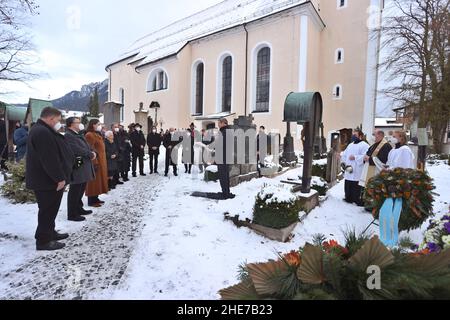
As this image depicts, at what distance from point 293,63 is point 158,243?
19317 mm

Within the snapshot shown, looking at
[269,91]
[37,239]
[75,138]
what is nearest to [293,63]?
[269,91]

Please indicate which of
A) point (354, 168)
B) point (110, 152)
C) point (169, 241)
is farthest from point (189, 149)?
point (169, 241)

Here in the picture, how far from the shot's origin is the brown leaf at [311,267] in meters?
1.66

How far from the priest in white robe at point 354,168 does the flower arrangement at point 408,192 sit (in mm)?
2218

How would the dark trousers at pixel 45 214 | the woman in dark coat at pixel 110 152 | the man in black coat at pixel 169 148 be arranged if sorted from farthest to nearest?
1. the man in black coat at pixel 169 148
2. the woman in dark coat at pixel 110 152
3. the dark trousers at pixel 45 214

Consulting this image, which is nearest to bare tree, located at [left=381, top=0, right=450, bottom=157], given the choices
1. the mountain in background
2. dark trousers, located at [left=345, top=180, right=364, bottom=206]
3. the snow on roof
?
the snow on roof

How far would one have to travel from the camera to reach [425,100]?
60.6ft

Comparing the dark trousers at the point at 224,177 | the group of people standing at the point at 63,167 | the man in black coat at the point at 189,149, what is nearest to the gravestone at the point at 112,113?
the man in black coat at the point at 189,149

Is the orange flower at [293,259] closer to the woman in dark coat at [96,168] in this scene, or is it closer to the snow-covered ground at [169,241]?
the snow-covered ground at [169,241]

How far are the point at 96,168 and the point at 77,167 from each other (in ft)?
3.43

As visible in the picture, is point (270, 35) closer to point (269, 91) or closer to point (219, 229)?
point (269, 91)

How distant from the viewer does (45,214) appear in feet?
13.6

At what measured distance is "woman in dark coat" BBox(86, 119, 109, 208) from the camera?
652cm
